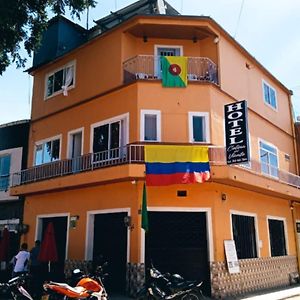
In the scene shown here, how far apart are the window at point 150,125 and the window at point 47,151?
201 inches

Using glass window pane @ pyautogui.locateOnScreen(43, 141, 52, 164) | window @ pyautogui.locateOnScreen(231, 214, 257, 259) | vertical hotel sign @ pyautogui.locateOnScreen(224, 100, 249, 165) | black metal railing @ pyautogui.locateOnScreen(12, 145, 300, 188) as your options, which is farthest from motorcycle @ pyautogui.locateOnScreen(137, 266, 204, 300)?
glass window pane @ pyautogui.locateOnScreen(43, 141, 52, 164)

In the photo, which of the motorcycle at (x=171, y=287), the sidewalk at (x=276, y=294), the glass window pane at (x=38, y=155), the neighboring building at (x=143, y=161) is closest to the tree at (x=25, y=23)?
the neighboring building at (x=143, y=161)

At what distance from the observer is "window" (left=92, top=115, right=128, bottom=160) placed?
14.6m

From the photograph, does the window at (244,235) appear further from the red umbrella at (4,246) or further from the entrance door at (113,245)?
the red umbrella at (4,246)

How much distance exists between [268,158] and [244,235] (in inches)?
181

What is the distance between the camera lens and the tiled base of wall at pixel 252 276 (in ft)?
42.5

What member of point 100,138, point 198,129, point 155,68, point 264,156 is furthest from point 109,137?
point 264,156

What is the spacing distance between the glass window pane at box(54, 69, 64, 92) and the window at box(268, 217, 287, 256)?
1193cm

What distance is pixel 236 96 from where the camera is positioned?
16516 mm

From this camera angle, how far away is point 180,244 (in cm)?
1349

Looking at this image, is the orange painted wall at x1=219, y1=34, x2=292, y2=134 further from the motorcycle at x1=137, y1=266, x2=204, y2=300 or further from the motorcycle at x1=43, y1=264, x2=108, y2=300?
the motorcycle at x1=43, y1=264, x2=108, y2=300

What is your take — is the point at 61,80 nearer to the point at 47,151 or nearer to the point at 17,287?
the point at 47,151

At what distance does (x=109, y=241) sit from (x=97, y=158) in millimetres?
3345

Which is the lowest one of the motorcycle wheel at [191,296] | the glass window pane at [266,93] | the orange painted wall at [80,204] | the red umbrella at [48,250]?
the motorcycle wheel at [191,296]
